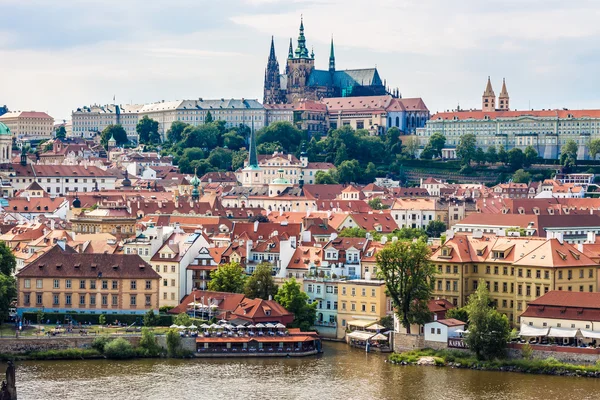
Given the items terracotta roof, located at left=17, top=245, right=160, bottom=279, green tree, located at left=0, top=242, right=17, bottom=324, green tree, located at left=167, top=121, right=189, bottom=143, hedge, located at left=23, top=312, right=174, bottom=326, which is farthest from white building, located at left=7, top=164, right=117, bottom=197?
hedge, located at left=23, top=312, right=174, bottom=326

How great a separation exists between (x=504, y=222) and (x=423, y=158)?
8825cm

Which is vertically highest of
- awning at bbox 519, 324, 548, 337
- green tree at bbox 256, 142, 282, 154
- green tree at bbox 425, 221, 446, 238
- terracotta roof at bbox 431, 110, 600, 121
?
terracotta roof at bbox 431, 110, 600, 121

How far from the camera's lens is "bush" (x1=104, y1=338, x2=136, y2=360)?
56969mm

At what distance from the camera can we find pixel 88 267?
6322 centimetres

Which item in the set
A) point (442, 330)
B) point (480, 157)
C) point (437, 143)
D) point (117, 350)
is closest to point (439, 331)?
point (442, 330)

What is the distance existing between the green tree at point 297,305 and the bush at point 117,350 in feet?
26.7

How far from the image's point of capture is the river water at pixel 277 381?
50594mm

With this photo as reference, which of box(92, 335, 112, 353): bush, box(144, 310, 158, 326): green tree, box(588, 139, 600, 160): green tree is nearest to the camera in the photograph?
box(92, 335, 112, 353): bush

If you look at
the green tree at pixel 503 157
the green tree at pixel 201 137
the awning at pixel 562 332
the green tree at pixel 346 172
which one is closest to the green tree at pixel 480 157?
the green tree at pixel 503 157

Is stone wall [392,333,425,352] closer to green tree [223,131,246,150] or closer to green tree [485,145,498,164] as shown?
green tree [485,145,498,164]

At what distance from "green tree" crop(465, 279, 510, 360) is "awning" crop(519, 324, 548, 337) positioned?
42.7 inches

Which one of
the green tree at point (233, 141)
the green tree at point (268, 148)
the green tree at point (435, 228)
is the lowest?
A: the green tree at point (435, 228)

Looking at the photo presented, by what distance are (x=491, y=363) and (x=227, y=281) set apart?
609 inches

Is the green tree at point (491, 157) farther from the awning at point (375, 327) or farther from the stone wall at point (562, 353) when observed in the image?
the stone wall at point (562, 353)
